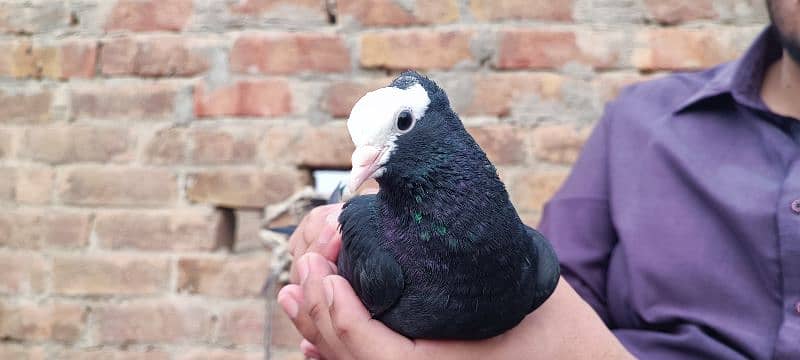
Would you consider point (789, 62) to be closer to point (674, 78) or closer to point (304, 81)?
point (674, 78)

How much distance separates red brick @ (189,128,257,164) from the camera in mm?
1213

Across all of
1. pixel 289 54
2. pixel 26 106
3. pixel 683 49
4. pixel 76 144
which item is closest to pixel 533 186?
pixel 683 49

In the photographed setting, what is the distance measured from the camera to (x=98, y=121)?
1.24 m

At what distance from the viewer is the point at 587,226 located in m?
1.04

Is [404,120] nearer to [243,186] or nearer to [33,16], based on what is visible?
[243,186]

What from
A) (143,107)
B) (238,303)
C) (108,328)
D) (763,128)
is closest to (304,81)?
(143,107)

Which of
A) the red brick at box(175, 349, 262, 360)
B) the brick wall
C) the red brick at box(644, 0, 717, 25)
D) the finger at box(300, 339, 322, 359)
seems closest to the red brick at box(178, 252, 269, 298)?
the brick wall

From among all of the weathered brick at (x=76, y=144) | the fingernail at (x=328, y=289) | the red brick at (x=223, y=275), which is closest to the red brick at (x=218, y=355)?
the red brick at (x=223, y=275)

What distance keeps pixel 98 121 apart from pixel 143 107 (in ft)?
0.29

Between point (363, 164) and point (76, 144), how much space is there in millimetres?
866

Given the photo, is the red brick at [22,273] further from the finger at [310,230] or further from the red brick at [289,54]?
the finger at [310,230]

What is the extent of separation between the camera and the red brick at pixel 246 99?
1204mm

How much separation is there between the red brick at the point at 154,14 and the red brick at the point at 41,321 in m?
0.51

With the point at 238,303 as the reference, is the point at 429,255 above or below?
above
